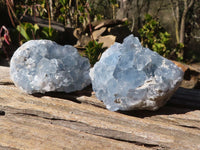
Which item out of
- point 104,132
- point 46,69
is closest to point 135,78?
point 104,132

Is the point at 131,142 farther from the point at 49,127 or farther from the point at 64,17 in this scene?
the point at 64,17

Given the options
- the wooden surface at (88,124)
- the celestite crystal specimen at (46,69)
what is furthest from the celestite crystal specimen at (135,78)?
the celestite crystal specimen at (46,69)

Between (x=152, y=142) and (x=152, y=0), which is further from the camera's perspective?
(x=152, y=0)

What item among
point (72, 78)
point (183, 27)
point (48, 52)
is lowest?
point (183, 27)

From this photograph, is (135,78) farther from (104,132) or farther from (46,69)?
(46,69)

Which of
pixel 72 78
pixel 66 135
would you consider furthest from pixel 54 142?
pixel 72 78

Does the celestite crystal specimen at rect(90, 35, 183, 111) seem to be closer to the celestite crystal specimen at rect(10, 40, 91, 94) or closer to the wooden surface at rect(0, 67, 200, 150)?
the wooden surface at rect(0, 67, 200, 150)
